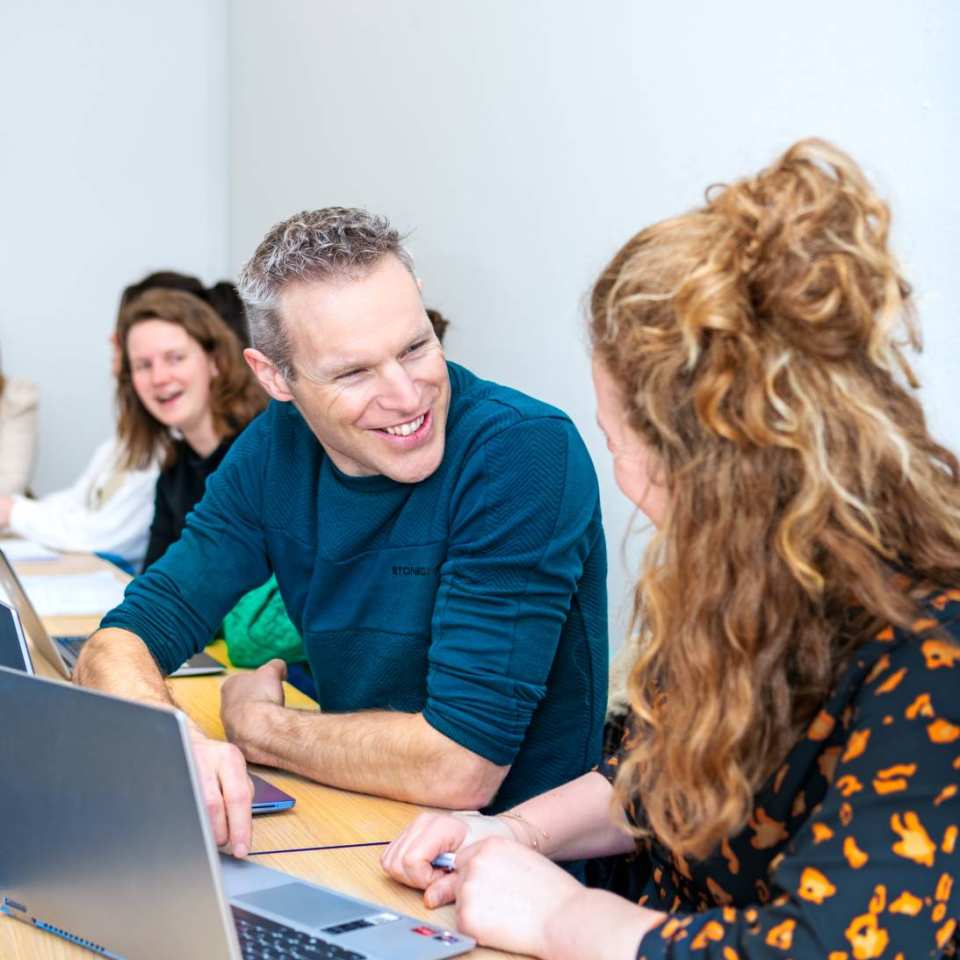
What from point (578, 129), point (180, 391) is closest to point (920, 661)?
point (578, 129)

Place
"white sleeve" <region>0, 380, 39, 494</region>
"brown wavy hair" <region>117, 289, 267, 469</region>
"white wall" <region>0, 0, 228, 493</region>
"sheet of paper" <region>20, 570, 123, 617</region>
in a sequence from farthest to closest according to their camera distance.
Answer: "white wall" <region>0, 0, 228, 493</region>, "white sleeve" <region>0, 380, 39, 494</region>, "brown wavy hair" <region>117, 289, 267, 469</region>, "sheet of paper" <region>20, 570, 123, 617</region>

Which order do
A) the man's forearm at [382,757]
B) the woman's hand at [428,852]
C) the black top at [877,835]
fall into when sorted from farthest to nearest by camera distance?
the man's forearm at [382,757] → the woman's hand at [428,852] → the black top at [877,835]

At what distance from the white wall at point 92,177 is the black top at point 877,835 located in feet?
13.5

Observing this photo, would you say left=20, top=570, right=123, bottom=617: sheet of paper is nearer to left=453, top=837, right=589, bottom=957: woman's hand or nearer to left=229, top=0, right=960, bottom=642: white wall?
left=229, top=0, right=960, bottom=642: white wall

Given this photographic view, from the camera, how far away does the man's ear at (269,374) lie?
166 centimetres

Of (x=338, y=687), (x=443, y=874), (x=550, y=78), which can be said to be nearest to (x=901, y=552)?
(x=443, y=874)

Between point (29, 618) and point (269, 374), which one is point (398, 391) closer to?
point (269, 374)

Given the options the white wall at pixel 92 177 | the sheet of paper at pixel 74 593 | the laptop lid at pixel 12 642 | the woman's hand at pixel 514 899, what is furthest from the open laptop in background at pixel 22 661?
the white wall at pixel 92 177

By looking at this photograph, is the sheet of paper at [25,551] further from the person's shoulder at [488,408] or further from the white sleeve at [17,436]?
the person's shoulder at [488,408]

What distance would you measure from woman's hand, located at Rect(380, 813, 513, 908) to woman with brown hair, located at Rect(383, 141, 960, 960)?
0.16m

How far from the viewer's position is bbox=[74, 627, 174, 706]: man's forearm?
1.54 m

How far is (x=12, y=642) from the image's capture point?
4.33 ft

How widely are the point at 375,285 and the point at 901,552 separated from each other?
0.81 m

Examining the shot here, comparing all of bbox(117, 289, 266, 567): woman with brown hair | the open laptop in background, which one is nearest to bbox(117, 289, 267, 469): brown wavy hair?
bbox(117, 289, 266, 567): woman with brown hair
